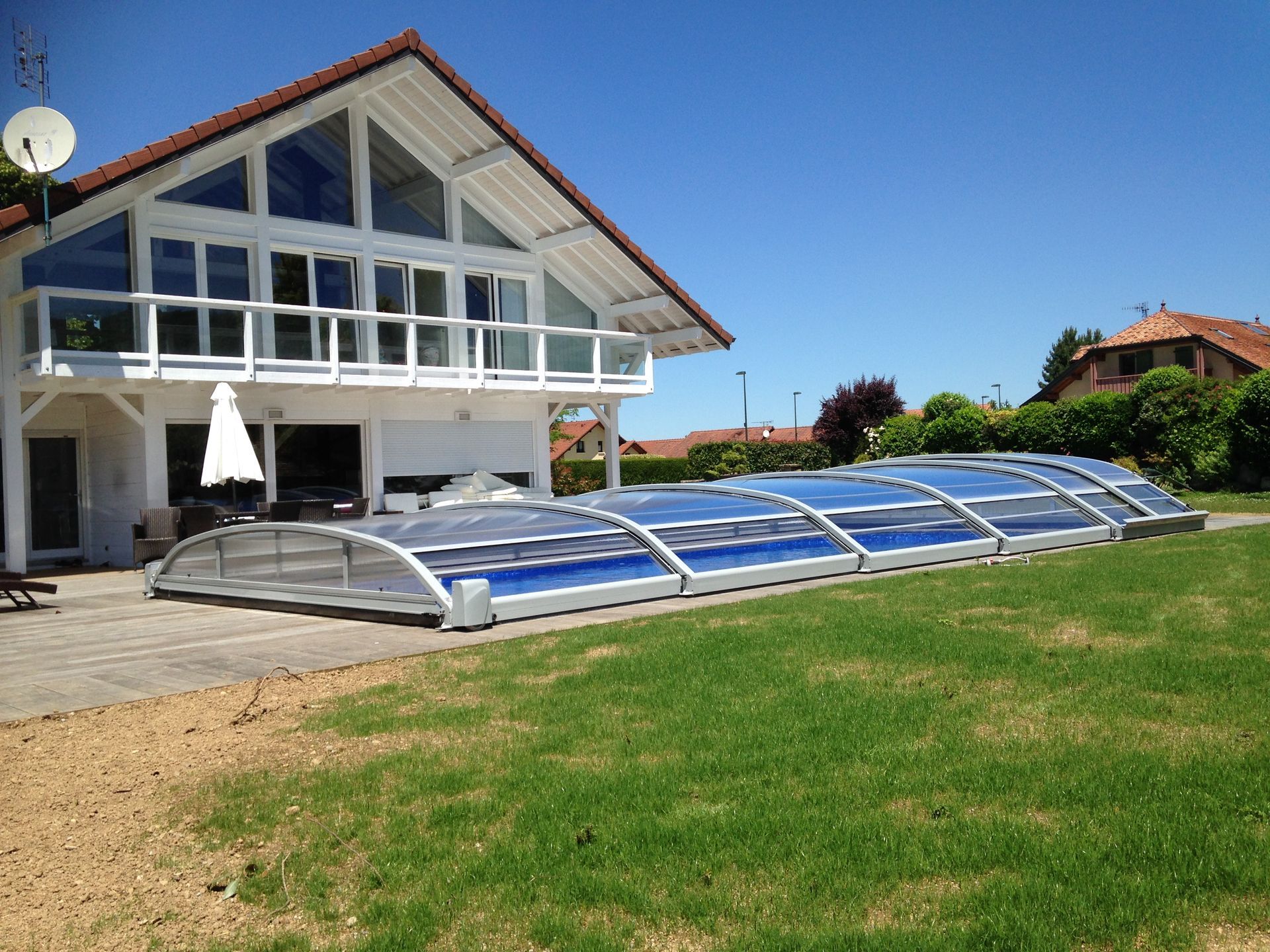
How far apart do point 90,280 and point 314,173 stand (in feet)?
16.8

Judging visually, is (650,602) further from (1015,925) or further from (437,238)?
(437,238)

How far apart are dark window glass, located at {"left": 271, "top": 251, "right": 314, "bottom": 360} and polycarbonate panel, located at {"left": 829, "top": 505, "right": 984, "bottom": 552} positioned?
10650 millimetres

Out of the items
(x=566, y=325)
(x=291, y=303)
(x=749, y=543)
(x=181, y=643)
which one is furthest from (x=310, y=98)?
(x=181, y=643)

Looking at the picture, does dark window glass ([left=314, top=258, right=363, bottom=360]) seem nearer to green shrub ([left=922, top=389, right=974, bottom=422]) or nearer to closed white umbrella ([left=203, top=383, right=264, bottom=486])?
closed white umbrella ([left=203, top=383, right=264, bottom=486])

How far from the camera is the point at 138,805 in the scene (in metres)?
4.29

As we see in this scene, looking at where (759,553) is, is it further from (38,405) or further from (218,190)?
(218,190)

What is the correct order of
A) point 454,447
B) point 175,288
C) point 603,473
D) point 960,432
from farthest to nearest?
point 603,473
point 960,432
point 454,447
point 175,288

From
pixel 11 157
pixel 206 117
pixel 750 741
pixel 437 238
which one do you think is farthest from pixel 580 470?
pixel 750 741

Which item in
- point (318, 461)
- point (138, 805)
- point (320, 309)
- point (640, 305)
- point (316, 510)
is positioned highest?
point (640, 305)

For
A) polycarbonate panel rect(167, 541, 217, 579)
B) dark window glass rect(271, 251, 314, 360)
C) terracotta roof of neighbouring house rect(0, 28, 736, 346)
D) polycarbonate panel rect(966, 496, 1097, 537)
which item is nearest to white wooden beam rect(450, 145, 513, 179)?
terracotta roof of neighbouring house rect(0, 28, 736, 346)

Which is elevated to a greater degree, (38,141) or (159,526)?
(38,141)

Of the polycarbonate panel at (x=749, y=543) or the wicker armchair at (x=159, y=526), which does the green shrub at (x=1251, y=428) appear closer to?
the polycarbonate panel at (x=749, y=543)

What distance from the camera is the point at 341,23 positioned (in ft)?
80.7

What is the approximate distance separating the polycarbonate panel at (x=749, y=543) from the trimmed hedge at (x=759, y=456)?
24044mm
